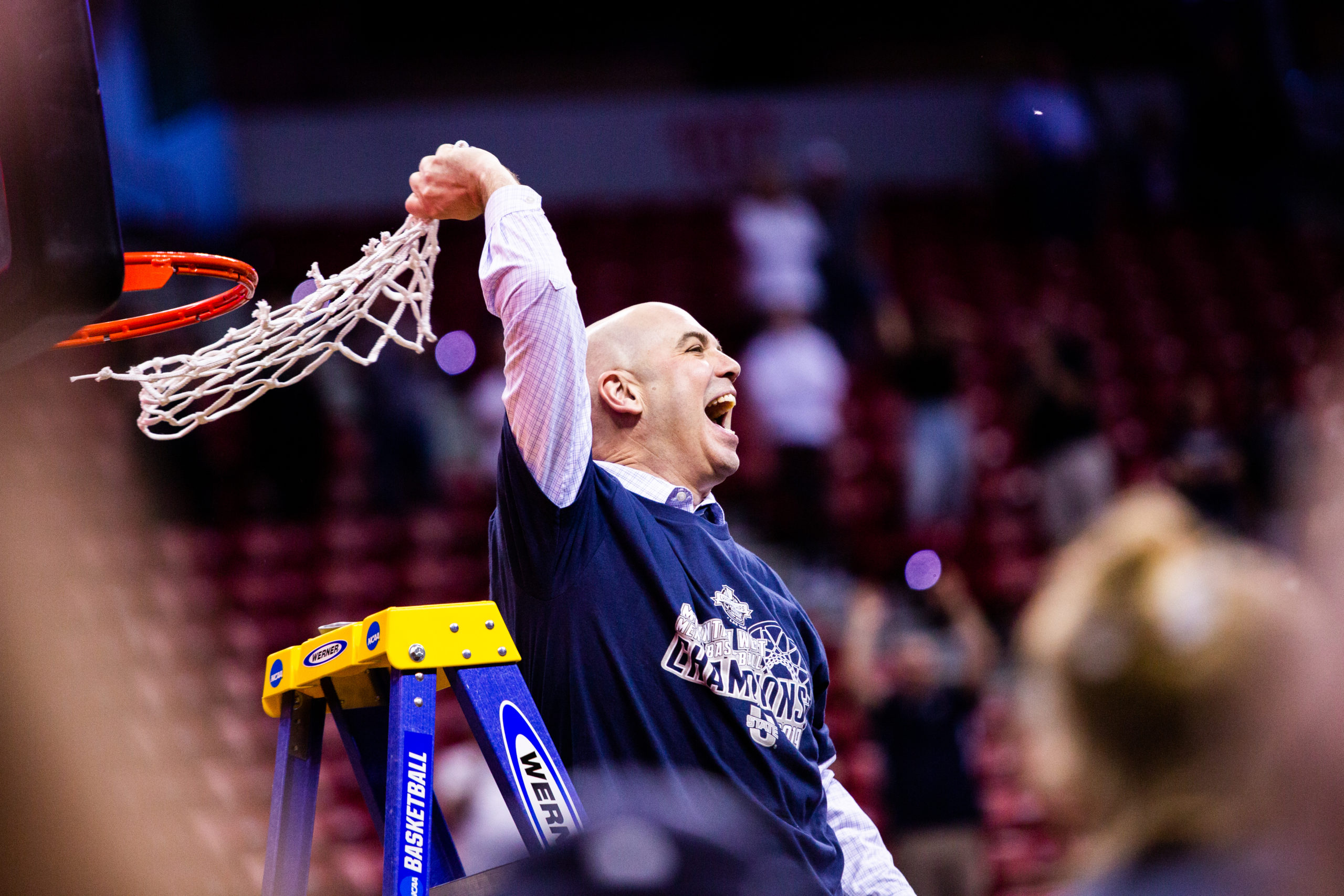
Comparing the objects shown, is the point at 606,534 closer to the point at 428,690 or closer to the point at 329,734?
the point at 428,690

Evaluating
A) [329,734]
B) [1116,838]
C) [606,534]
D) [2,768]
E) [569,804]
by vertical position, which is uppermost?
[606,534]

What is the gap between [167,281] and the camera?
2.82m

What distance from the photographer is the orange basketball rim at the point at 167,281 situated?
2.70 metres

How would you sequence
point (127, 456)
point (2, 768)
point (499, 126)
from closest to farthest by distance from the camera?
1. point (2, 768)
2. point (127, 456)
3. point (499, 126)

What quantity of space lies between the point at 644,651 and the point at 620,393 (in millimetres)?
579

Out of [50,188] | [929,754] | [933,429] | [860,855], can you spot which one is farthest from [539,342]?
[933,429]

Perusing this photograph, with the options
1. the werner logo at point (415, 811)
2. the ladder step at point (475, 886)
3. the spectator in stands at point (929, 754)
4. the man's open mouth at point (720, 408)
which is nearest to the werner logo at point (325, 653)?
the werner logo at point (415, 811)

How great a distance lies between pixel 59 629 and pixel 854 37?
430 inches

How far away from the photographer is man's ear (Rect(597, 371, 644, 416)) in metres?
2.71

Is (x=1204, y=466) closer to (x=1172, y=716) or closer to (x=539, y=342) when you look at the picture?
(x=539, y=342)

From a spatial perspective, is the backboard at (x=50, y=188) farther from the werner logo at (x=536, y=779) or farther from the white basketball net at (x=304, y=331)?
the werner logo at (x=536, y=779)

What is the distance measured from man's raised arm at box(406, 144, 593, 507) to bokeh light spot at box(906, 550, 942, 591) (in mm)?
4860

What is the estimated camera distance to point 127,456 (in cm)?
859

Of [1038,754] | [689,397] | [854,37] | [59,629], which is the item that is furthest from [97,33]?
[1038,754]
